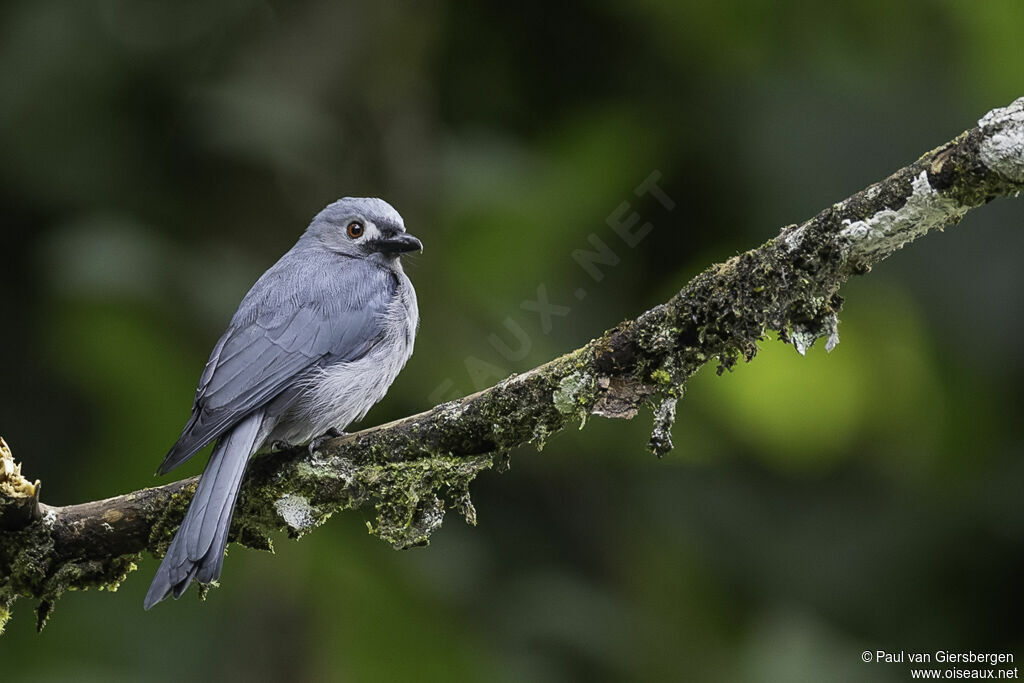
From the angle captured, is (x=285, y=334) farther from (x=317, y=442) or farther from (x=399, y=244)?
(x=399, y=244)

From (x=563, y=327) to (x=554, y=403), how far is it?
7.98 feet

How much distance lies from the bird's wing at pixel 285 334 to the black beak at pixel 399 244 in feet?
0.52

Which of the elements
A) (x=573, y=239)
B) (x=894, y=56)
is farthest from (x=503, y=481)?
(x=894, y=56)

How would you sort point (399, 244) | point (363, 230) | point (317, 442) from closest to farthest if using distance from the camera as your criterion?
1. point (317, 442)
2. point (399, 244)
3. point (363, 230)

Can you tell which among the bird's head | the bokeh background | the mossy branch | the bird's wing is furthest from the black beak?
the mossy branch

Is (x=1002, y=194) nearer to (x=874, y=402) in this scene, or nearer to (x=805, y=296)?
(x=805, y=296)

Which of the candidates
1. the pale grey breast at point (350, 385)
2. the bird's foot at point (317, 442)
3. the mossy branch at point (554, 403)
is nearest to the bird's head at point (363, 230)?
the pale grey breast at point (350, 385)

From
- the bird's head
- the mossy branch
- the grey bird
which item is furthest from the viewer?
the bird's head

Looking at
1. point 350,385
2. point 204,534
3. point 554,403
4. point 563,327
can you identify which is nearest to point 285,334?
point 350,385

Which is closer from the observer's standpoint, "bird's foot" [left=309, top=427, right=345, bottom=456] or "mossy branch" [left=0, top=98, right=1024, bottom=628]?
"mossy branch" [left=0, top=98, right=1024, bottom=628]

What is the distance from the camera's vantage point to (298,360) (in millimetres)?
4488

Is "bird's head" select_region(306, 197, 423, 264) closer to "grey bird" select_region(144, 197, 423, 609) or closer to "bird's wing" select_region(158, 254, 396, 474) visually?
"grey bird" select_region(144, 197, 423, 609)

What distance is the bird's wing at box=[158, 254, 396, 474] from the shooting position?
4184 millimetres

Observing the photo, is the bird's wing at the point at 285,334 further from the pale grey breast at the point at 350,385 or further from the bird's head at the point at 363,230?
the bird's head at the point at 363,230
